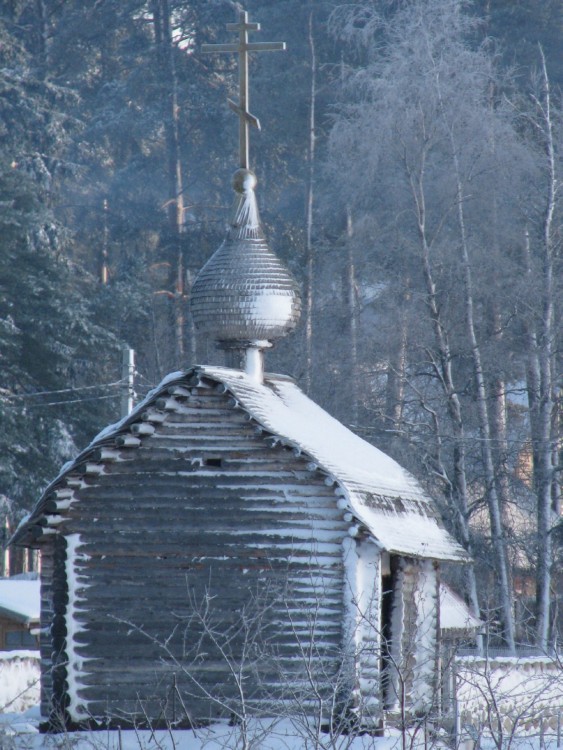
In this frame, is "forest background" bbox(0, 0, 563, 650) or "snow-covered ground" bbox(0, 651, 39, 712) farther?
"forest background" bbox(0, 0, 563, 650)

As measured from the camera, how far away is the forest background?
93.1 feet

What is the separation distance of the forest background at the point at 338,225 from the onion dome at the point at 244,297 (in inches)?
167

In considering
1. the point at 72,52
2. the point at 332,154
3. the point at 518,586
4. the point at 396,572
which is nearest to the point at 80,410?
the point at 332,154

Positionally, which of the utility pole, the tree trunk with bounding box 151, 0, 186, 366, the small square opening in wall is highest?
the tree trunk with bounding box 151, 0, 186, 366

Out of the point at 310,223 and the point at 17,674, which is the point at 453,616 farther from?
the point at 310,223

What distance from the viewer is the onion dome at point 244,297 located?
18.5 m

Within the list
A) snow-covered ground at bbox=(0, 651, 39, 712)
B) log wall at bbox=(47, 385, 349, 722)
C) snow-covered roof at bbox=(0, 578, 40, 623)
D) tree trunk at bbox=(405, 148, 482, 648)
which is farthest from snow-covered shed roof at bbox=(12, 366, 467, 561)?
snow-covered roof at bbox=(0, 578, 40, 623)

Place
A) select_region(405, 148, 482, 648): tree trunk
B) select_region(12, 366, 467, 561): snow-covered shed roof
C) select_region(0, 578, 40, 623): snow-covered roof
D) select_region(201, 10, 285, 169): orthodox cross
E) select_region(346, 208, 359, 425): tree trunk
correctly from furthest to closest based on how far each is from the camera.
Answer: select_region(346, 208, 359, 425): tree trunk, select_region(405, 148, 482, 648): tree trunk, select_region(0, 578, 40, 623): snow-covered roof, select_region(201, 10, 285, 169): orthodox cross, select_region(12, 366, 467, 561): snow-covered shed roof

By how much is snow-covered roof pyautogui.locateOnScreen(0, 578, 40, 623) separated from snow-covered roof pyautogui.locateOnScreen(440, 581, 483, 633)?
7.71 metres

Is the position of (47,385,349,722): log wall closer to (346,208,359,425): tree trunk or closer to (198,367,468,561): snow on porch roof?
(198,367,468,561): snow on porch roof

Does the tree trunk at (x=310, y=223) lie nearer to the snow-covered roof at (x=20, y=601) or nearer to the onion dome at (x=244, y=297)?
the snow-covered roof at (x=20, y=601)

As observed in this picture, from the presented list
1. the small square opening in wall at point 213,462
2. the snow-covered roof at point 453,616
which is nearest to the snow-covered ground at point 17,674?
the snow-covered roof at point 453,616

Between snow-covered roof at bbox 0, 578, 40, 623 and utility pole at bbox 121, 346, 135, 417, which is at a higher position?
utility pole at bbox 121, 346, 135, 417

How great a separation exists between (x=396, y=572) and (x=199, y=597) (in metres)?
3.27
